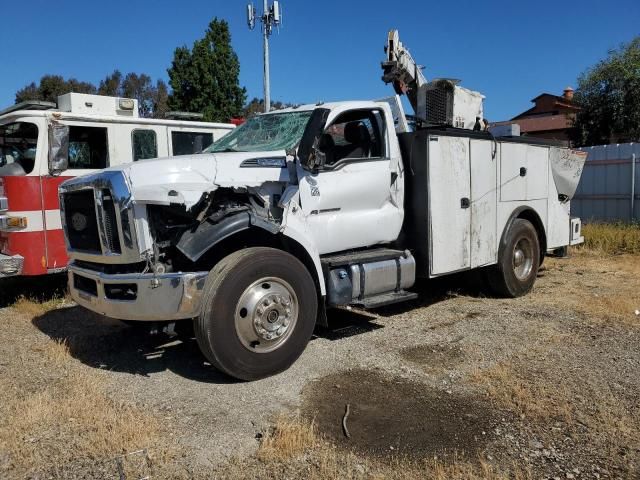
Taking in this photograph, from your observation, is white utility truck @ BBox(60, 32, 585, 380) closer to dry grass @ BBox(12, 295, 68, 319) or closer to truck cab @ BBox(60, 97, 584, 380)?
truck cab @ BBox(60, 97, 584, 380)

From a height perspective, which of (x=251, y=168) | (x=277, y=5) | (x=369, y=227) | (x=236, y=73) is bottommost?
(x=369, y=227)

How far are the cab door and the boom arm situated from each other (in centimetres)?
166

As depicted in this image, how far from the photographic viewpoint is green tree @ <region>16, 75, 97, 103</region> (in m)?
34.5

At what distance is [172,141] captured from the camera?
8.76 m

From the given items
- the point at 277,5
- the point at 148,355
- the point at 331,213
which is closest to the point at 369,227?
the point at 331,213

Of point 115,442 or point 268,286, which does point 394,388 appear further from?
point 115,442

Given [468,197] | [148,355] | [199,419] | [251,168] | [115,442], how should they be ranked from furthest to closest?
[468,197] → [148,355] → [251,168] → [199,419] → [115,442]

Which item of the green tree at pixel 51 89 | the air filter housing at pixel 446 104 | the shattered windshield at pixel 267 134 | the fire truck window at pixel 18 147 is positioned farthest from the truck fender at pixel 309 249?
the green tree at pixel 51 89

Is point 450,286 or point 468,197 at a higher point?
point 468,197

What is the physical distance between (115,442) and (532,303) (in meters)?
5.49

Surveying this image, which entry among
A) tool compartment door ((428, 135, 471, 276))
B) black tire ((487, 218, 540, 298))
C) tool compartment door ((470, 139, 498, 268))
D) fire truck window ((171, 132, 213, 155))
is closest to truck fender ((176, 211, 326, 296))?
tool compartment door ((428, 135, 471, 276))

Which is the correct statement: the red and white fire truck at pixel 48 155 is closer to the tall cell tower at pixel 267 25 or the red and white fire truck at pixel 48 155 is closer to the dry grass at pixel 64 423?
the dry grass at pixel 64 423

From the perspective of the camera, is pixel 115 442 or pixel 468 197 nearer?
pixel 115 442

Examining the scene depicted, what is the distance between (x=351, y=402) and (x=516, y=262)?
436 cm
